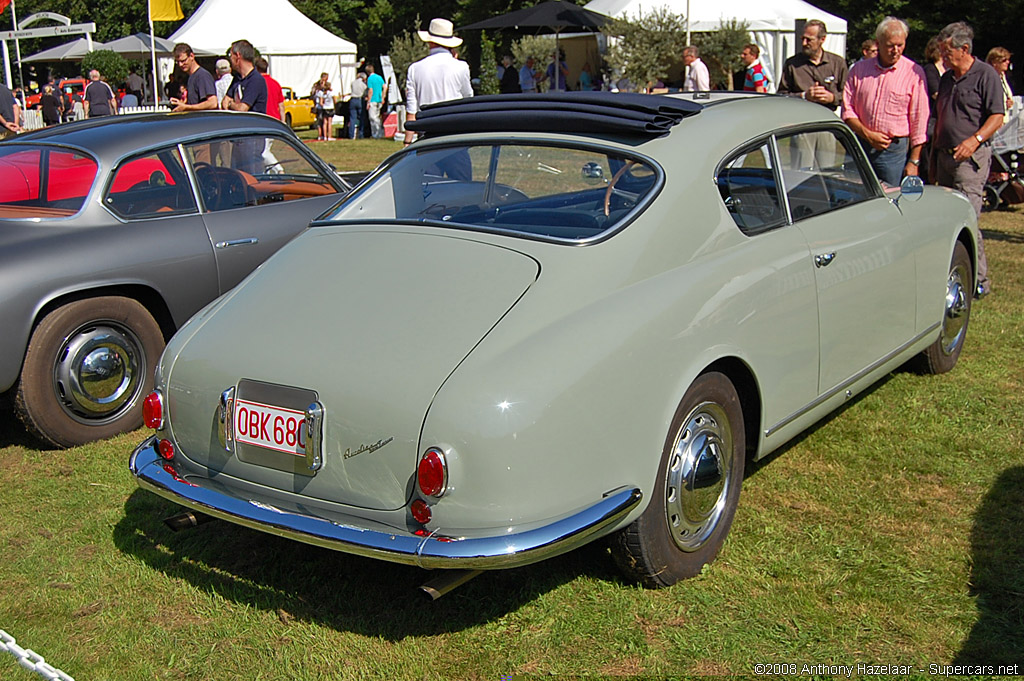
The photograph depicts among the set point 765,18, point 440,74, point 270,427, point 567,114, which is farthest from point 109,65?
point 270,427

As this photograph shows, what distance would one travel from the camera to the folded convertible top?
3811 mm

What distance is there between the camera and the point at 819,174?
4582mm

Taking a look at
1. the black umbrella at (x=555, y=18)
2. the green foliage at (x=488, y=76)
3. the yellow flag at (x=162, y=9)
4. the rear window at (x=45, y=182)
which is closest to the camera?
the rear window at (x=45, y=182)

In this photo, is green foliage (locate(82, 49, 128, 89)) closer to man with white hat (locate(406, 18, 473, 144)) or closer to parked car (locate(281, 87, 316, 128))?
parked car (locate(281, 87, 316, 128))

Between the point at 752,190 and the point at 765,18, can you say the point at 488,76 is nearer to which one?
the point at 765,18

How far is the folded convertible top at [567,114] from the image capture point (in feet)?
12.5

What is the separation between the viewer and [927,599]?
3.42 metres

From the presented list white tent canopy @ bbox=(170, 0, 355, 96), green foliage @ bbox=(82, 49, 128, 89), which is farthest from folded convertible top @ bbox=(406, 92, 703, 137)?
green foliage @ bbox=(82, 49, 128, 89)

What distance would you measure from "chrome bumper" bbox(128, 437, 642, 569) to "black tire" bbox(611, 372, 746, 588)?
260mm

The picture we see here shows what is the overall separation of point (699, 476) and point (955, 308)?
2.94m

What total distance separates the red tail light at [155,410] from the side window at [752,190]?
218 centimetres

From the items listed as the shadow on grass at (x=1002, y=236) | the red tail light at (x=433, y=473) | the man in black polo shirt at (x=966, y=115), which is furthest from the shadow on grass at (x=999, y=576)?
the shadow on grass at (x=1002, y=236)

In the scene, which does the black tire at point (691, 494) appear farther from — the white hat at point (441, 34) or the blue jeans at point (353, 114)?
the blue jeans at point (353, 114)

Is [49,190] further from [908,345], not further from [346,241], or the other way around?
[908,345]
